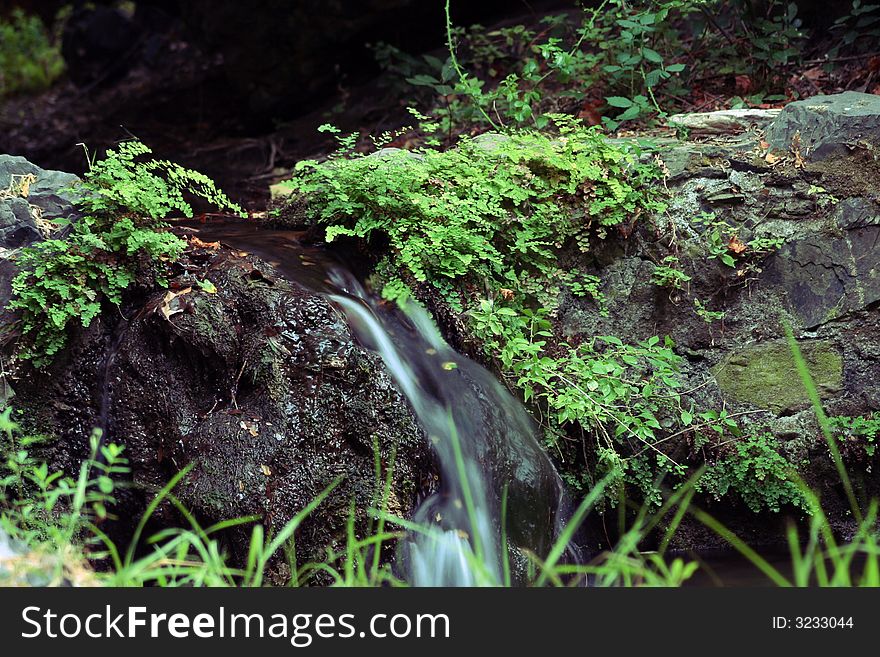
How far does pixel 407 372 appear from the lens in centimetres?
397

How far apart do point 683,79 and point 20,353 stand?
500 cm

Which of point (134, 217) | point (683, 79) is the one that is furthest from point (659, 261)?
point (134, 217)

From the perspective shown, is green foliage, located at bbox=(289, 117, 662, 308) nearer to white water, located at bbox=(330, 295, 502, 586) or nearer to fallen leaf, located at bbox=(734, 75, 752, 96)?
white water, located at bbox=(330, 295, 502, 586)

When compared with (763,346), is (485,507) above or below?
below

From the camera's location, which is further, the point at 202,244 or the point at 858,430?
the point at 858,430

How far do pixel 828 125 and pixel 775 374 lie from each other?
1517 millimetres

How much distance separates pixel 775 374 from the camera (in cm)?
481

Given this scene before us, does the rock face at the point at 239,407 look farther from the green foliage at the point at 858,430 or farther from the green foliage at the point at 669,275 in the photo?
the green foliage at the point at 858,430

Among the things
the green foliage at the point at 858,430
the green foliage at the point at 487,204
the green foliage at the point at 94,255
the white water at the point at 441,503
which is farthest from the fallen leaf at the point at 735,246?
the green foliage at the point at 94,255

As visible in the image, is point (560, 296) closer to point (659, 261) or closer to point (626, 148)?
point (659, 261)

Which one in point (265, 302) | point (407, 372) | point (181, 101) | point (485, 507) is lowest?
point (485, 507)

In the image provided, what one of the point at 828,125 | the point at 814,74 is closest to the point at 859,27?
the point at 814,74

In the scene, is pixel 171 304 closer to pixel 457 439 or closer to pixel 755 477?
pixel 457 439

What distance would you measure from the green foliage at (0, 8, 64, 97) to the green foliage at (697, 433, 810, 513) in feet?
45.8
